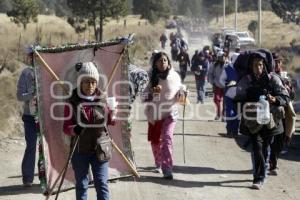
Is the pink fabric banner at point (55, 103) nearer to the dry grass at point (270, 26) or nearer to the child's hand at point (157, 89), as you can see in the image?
the child's hand at point (157, 89)

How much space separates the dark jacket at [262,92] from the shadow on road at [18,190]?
3.00 metres

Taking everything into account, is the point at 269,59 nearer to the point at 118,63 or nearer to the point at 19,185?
the point at 118,63

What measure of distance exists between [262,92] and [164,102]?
1.48 m

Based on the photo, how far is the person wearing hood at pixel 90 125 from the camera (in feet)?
21.9

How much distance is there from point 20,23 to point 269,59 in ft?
142

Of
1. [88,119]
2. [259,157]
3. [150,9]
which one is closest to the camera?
[88,119]

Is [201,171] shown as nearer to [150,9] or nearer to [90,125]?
[90,125]

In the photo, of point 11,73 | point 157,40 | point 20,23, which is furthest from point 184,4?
point 11,73

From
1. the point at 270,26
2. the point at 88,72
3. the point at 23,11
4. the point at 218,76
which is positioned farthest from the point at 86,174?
the point at 270,26

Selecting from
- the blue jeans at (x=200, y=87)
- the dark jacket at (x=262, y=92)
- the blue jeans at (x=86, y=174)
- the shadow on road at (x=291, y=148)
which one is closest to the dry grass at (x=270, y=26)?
the blue jeans at (x=200, y=87)

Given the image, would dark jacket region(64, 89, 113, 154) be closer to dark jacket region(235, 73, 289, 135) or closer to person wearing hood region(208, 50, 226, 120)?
dark jacket region(235, 73, 289, 135)

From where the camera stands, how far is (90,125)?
22.1 feet

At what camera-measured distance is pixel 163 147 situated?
31.6 ft

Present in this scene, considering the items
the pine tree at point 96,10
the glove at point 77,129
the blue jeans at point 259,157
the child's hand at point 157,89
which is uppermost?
the pine tree at point 96,10
